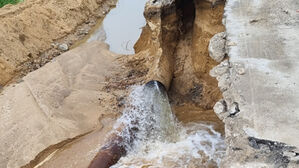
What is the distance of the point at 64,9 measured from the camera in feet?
31.0

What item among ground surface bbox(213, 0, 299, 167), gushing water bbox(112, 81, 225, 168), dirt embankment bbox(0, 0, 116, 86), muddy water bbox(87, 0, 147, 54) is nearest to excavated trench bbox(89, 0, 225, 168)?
gushing water bbox(112, 81, 225, 168)

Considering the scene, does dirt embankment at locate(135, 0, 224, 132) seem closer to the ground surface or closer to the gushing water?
the gushing water

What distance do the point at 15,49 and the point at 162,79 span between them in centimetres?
387

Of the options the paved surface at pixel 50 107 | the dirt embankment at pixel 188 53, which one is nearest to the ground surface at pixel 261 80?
the dirt embankment at pixel 188 53

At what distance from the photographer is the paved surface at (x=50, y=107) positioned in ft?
16.2

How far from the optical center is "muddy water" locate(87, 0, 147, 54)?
833 centimetres

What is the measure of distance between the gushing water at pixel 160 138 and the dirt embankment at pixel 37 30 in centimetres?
314

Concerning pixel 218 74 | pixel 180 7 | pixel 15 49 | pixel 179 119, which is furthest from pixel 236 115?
pixel 15 49

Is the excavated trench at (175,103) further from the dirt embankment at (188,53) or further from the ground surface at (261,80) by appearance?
the ground surface at (261,80)

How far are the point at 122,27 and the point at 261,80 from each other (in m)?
6.36

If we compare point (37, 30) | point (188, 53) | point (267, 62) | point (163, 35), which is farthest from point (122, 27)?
point (267, 62)

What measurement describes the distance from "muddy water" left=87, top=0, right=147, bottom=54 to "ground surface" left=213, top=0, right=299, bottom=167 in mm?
3816

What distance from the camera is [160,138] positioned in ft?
16.1

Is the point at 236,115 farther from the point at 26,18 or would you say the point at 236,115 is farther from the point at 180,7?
the point at 26,18
